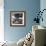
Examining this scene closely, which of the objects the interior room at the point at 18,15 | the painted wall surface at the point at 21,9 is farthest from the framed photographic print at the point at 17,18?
the painted wall surface at the point at 21,9

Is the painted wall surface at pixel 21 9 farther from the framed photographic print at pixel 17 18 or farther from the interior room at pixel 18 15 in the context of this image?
the framed photographic print at pixel 17 18

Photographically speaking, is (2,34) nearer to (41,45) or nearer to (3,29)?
(3,29)

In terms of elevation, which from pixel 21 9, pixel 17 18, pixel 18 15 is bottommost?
pixel 17 18

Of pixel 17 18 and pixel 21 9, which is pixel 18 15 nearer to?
pixel 17 18

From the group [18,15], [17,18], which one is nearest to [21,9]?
[18,15]

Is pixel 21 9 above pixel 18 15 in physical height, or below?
above

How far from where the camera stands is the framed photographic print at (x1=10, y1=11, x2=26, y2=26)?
5684mm

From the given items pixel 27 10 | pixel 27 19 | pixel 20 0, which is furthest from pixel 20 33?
pixel 20 0

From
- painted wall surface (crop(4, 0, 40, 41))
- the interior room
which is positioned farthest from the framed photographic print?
painted wall surface (crop(4, 0, 40, 41))

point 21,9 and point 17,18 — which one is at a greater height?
point 21,9

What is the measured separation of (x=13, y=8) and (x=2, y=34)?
119cm

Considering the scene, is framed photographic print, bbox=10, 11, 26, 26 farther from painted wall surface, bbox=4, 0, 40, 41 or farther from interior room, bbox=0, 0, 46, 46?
painted wall surface, bbox=4, 0, 40, 41

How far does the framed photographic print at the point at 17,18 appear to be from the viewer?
18.6 feet

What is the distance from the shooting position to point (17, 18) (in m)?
5.73
